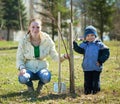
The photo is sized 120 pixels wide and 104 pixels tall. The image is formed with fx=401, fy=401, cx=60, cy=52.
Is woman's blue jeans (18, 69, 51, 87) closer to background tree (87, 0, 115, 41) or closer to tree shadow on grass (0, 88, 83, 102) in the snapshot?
tree shadow on grass (0, 88, 83, 102)

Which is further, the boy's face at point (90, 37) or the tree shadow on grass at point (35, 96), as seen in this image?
the boy's face at point (90, 37)

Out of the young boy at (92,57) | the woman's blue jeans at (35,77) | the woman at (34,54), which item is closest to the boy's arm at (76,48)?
the young boy at (92,57)

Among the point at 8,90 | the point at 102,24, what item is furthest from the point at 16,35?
the point at 8,90

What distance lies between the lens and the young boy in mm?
6508

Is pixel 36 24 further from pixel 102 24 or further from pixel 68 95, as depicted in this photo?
pixel 102 24

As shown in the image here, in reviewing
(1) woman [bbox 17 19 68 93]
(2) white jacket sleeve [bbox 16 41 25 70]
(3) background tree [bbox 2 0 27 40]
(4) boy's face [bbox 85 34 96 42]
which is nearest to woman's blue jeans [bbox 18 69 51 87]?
(1) woman [bbox 17 19 68 93]

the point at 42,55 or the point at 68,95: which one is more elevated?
the point at 42,55

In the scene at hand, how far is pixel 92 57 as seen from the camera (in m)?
6.51

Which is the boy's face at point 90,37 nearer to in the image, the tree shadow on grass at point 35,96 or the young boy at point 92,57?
the young boy at point 92,57

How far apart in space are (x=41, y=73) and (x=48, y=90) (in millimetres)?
713

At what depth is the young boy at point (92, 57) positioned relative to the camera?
6508 mm

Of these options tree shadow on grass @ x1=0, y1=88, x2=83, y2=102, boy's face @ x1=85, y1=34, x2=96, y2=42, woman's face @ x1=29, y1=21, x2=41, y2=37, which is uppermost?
woman's face @ x1=29, y1=21, x2=41, y2=37

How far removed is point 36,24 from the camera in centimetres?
648

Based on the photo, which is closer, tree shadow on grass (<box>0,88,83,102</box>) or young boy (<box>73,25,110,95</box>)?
tree shadow on grass (<box>0,88,83,102</box>)
